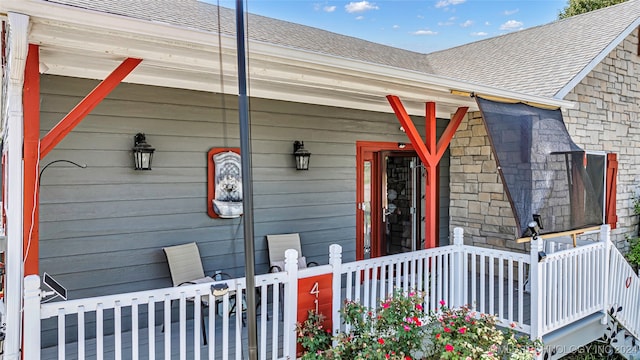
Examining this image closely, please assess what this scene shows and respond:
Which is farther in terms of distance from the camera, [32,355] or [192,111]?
[192,111]

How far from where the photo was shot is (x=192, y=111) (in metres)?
4.53

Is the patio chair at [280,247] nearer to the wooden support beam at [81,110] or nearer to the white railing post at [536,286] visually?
the white railing post at [536,286]

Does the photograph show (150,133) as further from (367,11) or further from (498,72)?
(367,11)

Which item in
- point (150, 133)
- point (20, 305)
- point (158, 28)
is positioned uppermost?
point (158, 28)

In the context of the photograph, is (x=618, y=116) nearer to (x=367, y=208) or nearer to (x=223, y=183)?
(x=367, y=208)

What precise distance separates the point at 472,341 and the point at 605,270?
2.77 metres

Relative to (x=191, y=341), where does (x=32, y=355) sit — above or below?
above

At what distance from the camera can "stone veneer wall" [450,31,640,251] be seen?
617cm

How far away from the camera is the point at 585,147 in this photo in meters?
6.31

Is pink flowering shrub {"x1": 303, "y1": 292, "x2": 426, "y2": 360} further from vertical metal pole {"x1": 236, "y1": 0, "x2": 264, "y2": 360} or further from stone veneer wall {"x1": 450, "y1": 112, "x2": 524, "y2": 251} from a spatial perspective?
stone veneer wall {"x1": 450, "y1": 112, "x2": 524, "y2": 251}

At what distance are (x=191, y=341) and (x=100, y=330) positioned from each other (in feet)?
4.73

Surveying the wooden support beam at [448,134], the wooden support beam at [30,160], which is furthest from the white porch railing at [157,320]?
the wooden support beam at [448,134]

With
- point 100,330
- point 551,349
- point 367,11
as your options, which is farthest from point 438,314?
point 367,11

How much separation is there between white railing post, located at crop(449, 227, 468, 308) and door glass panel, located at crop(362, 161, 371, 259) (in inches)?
66.7
